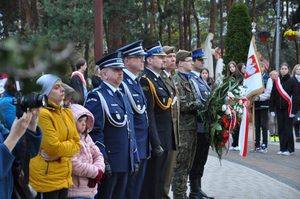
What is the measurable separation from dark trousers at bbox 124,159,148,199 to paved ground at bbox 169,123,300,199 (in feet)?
6.54

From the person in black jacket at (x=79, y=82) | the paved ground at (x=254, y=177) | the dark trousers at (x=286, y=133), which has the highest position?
the person in black jacket at (x=79, y=82)

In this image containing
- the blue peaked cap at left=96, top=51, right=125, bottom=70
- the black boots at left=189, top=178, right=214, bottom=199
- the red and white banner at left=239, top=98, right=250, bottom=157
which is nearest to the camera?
the blue peaked cap at left=96, top=51, right=125, bottom=70

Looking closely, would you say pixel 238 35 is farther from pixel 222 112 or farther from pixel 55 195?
pixel 55 195

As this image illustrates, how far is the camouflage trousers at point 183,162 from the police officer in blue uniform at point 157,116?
573mm

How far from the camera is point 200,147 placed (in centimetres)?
638

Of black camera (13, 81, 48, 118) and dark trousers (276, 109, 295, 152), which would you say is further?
dark trousers (276, 109, 295, 152)

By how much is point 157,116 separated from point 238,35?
54.3ft

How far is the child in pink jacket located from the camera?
3727 mm

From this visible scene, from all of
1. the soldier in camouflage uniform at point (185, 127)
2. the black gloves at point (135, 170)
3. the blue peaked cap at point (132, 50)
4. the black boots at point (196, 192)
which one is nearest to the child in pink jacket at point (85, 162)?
the black gloves at point (135, 170)

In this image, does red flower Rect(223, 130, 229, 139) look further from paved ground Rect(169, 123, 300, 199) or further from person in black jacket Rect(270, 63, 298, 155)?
person in black jacket Rect(270, 63, 298, 155)

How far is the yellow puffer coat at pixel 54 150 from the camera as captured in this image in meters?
3.31

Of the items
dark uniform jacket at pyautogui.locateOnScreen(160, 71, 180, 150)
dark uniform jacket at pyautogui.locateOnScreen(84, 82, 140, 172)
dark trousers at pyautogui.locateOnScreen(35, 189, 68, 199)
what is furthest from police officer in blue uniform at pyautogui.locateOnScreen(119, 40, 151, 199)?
dark trousers at pyautogui.locateOnScreen(35, 189, 68, 199)

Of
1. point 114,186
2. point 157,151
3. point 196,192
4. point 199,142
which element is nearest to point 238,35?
point 199,142

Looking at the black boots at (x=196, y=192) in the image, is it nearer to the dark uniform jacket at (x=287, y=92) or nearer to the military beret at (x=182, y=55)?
the military beret at (x=182, y=55)
